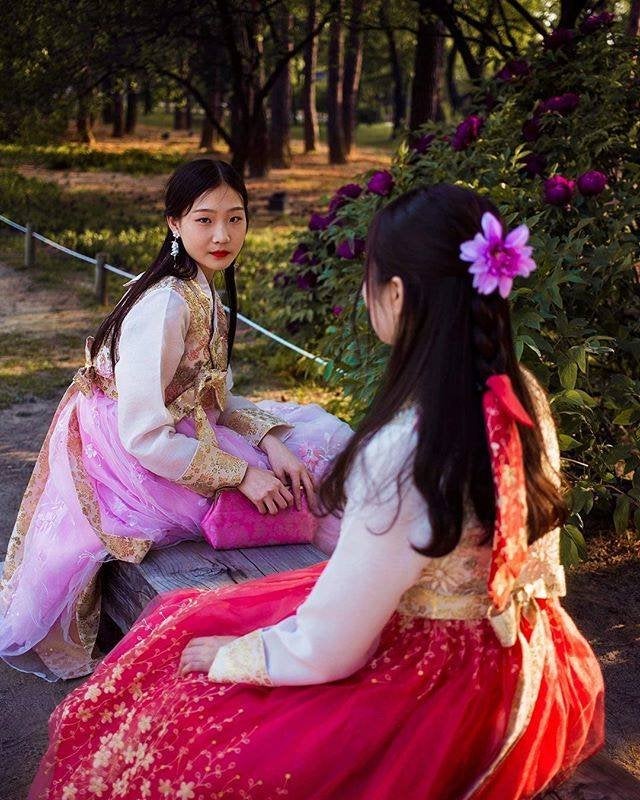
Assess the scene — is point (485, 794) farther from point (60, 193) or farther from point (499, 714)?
point (60, 193)

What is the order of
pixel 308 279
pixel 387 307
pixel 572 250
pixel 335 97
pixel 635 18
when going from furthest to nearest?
pixel 335 97
pixel 635 18
pixel 308 279
pixel 572 250
pixel 387 307

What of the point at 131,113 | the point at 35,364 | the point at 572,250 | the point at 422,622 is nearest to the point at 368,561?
the point at 422,622

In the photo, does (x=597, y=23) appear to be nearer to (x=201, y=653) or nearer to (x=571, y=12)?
(x=571, y=12)

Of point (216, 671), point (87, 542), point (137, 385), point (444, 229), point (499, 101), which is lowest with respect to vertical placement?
point (87, 542)

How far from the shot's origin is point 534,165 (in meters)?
5.05

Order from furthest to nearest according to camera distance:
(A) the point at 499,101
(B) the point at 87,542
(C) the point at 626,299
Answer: (A) the point at 499,101 → (C) the point at 626,299 → (B) the point at 87,542

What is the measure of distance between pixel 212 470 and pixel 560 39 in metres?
3.92

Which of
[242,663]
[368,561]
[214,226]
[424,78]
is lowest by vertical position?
[242,663]

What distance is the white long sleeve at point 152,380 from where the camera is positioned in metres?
3.11

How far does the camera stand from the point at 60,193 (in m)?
16.5

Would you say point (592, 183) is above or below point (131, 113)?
below

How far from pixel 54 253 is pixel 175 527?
8.96 meters

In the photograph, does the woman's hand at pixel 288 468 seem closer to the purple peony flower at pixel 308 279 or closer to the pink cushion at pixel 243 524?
the pink cushion at pixel 243 524

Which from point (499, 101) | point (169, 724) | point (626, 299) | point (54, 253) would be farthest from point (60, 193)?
point (169, 724)
